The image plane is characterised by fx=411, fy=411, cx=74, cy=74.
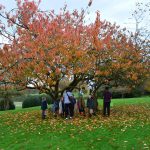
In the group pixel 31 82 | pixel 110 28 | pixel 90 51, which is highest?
pixel 110 28

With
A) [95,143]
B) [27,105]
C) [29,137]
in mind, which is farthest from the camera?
[27,105]

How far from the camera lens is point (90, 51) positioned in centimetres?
2348

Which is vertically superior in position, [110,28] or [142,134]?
[110,28]

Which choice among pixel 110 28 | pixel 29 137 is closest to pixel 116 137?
pixel 29 137

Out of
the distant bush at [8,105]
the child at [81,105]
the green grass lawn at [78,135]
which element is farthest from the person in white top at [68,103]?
the distant bush at [8,105]

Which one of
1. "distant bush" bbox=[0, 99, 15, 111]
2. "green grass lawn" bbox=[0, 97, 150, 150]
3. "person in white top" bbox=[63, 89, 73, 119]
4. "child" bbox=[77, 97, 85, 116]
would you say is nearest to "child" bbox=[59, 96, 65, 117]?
"person in white top" bbox=[63, 89, 73, 119]

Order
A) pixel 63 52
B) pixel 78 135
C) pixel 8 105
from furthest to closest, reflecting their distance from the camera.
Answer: pixel 8 105 < pixel 63 52 < pixel 78 135

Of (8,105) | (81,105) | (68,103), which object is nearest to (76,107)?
(81,105)

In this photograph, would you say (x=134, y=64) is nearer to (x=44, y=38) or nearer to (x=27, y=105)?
(x=44, y=38)

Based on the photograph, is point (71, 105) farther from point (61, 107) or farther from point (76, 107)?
point (76, 107)

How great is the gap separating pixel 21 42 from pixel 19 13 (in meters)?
2.54

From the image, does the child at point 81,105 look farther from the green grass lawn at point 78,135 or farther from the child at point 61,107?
the green grass lawn at point 78,135

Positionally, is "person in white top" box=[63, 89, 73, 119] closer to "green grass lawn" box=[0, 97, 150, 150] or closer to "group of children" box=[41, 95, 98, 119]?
"group of children" box=[41, 95, 98, 119]

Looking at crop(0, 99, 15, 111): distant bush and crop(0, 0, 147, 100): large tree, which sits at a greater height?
crop(0, 0, 147, 100): large tree
